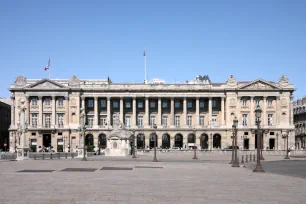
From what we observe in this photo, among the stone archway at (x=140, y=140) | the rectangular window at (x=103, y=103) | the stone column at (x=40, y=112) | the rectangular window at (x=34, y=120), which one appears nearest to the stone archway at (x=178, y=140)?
the stone archway at (x=140, y=140)

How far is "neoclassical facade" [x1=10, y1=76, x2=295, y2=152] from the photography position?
420ft

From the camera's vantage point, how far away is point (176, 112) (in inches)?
5325

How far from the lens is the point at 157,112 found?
134125 millimetres

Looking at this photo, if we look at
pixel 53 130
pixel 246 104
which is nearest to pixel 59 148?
pixel 53 130

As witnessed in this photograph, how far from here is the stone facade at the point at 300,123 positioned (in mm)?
148000

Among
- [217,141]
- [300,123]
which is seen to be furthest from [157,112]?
[300,123]

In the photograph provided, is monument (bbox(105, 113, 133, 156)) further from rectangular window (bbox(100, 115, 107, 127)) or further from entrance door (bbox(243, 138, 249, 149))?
entrance door (bbox(243, 138, 249, 149))

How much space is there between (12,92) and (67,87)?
13562 mm

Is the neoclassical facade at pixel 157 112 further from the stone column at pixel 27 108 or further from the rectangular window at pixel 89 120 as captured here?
the stone column at pixel 27 108

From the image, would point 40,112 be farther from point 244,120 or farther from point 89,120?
point 244,120

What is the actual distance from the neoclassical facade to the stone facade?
21.7 metres

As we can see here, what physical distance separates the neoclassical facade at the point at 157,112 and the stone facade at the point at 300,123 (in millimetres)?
21670

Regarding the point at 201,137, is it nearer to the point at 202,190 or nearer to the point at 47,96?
the point at 47,96

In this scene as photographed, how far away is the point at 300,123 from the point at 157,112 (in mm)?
46646
